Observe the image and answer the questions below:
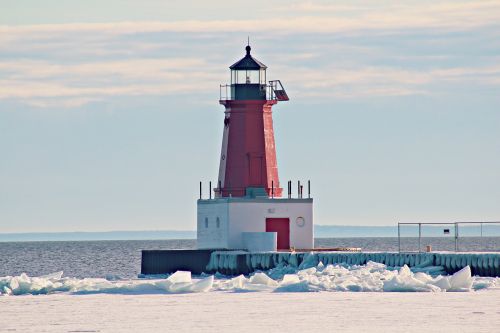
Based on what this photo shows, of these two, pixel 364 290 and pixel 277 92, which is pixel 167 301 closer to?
pixel 364 290

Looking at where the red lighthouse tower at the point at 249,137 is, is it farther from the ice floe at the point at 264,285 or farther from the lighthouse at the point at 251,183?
the ice floe at the point at 264,285

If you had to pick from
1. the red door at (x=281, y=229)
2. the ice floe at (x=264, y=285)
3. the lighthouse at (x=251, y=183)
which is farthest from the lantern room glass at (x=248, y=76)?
the ice floe at (x=264, y=285)

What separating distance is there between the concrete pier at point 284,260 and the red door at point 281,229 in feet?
7.66

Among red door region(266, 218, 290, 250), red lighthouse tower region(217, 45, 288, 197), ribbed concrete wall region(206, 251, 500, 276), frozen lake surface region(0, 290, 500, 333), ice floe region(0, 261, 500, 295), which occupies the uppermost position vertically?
red lighthouse tower region(217, 45, 288, 197)

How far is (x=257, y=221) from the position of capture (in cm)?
5231

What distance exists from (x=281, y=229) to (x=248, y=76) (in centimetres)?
628

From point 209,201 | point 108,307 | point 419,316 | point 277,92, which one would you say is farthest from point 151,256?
point 419,316

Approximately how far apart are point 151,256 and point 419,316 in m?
25.4

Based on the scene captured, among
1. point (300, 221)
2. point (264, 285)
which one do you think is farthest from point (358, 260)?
point (264, 285)

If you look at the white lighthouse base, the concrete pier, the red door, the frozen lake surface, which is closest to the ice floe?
the frozen lake surface

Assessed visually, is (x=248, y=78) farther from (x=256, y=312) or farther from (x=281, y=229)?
(x=256, y=312)

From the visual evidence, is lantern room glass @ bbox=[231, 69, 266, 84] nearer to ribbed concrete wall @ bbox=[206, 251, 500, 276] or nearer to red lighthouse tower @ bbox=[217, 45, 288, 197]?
red lighthouse tower @ bbox=[217, 45, 288, 197]

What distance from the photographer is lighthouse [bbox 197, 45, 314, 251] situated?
171 ft

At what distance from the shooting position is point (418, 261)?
Result: 45812mm
